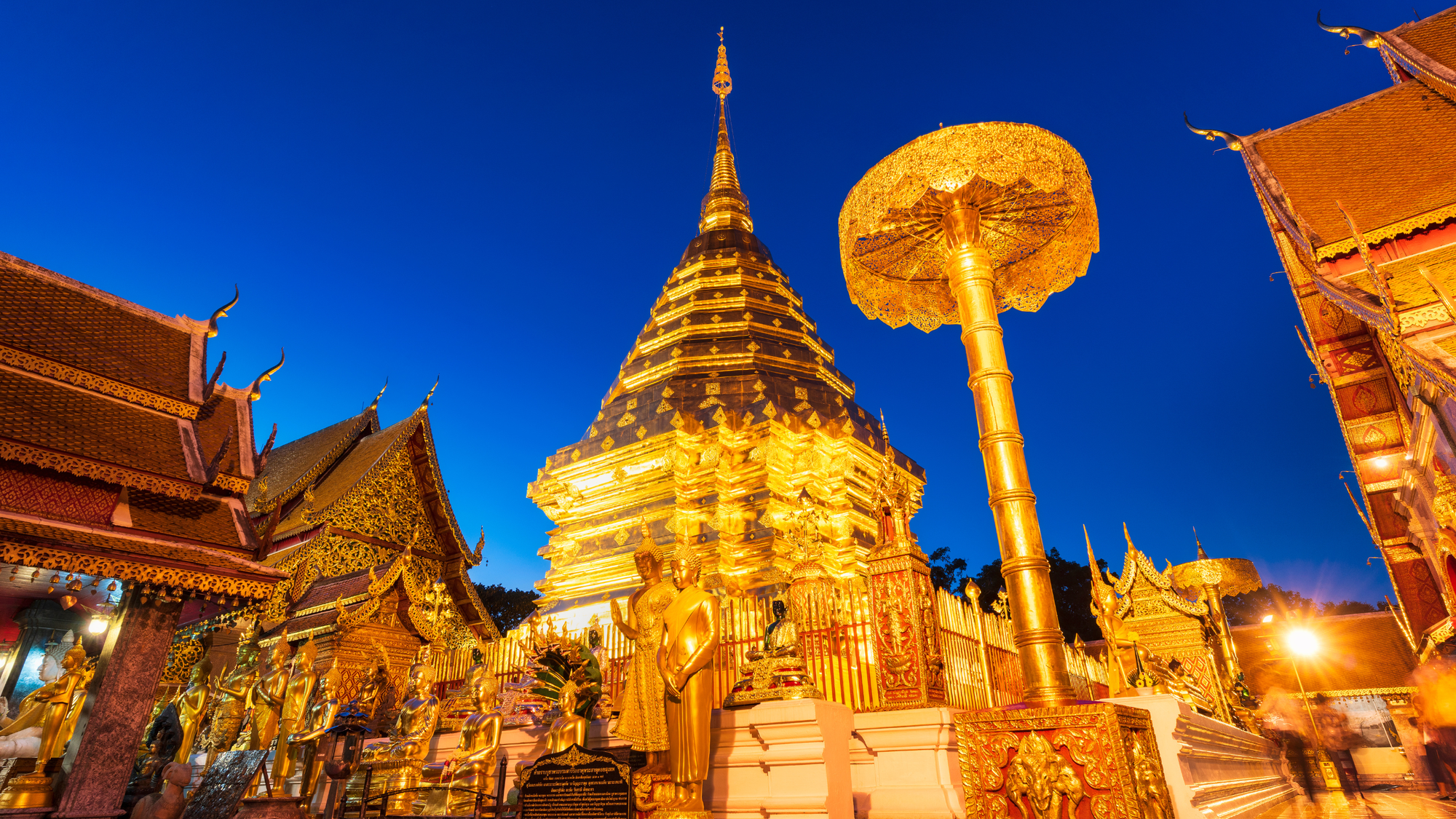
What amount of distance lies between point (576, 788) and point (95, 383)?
6043mm

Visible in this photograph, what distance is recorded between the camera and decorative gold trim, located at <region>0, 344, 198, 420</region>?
6531mm

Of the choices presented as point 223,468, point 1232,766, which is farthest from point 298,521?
point 1232,766

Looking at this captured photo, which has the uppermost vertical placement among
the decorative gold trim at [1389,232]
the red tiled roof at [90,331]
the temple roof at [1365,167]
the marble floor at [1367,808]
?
the temple roof at [1365,167]

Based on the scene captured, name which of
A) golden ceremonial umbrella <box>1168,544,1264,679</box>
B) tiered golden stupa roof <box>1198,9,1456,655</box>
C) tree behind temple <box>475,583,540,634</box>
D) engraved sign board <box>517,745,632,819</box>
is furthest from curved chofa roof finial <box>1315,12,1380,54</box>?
tree behind temple <box>475,583,540,634</box>

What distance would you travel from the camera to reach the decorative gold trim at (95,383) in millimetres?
6531

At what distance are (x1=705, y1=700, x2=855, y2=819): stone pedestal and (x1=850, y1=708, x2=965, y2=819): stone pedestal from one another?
0.17 metres

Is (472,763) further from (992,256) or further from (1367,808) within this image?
(1367,808)

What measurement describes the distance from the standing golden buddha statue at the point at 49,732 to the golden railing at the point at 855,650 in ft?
13.6

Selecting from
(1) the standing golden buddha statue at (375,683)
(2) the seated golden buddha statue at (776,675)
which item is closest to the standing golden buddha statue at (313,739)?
(1) the standing golden buddha statue at (375,683)

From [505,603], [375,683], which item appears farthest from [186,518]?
[505,603]

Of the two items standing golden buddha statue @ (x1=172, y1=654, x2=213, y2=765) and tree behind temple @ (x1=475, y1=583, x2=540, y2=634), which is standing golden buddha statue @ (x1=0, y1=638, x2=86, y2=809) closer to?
standing golden buddha statue @ (x1=172, y1=654, x2=213, y2=765)

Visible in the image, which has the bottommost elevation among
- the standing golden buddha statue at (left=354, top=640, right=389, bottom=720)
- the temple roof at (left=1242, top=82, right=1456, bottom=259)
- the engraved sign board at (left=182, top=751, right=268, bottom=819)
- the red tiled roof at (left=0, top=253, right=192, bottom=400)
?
the engraved sign board at (left=182, top=751, right=268, bottom=819)

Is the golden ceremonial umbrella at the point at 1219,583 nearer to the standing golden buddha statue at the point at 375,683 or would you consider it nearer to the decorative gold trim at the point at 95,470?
the standing golden buddha statue at the point at 375,683

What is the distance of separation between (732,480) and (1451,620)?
9.42 metres
